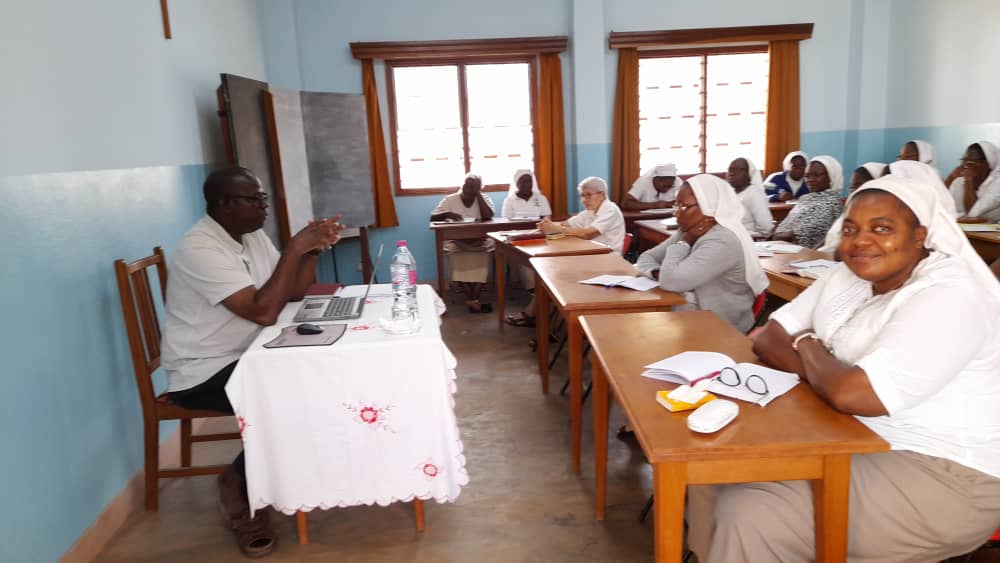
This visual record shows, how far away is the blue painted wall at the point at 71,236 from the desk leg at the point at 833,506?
221 cm

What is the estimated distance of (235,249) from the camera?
2.52 meters

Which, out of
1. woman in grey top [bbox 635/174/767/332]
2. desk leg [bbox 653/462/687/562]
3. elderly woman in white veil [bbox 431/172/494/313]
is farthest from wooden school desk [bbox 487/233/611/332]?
desk leg [bbox 653/462/687/562]

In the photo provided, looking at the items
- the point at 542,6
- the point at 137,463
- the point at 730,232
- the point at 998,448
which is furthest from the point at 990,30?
the point at 137,463

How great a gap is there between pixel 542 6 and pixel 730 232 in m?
4.76

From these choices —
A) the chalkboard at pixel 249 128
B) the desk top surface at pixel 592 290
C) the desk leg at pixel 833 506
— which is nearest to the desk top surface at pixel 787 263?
the desk top surface at pixel 592 290

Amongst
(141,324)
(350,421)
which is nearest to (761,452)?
(350,421)

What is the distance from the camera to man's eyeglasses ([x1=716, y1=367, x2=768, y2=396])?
1575 millimetres

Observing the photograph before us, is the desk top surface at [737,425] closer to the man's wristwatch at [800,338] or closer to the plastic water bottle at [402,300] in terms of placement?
the man's wristwatch at [800,338]

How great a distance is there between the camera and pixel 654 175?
264 inches

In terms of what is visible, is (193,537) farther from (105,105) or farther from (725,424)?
(725,424)

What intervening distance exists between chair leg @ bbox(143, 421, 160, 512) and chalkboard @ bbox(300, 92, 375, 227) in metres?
3.31

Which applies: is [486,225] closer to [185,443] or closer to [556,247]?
[556,247]

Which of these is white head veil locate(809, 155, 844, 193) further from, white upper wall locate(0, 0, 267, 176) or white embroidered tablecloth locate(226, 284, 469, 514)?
white upper wall locate(0, 0, 267, 176)

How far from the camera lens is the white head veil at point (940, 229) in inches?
57.4
